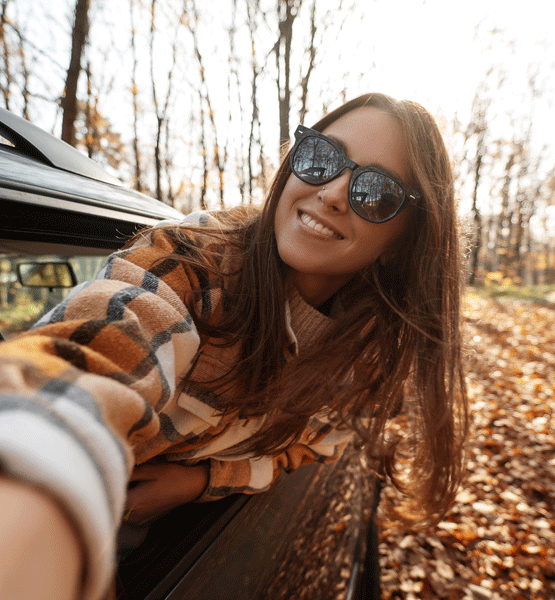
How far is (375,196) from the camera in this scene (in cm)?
136

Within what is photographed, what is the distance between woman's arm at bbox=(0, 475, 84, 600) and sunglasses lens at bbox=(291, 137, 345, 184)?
1250 millimetres

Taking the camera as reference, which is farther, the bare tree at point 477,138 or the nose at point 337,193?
the bare tree at point 477,138

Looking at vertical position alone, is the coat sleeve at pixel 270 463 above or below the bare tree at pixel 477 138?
below

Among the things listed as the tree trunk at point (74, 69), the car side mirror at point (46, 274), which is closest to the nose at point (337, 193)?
the car side mirror at point (46, 274)

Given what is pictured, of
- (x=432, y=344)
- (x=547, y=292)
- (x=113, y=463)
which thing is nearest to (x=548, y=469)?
(x=432, y=344)

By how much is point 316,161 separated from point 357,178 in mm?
174

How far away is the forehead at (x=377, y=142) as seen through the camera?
1367mm

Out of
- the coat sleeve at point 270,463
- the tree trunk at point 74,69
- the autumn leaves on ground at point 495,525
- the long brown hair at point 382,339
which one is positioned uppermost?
the tree trunk at point 74,69

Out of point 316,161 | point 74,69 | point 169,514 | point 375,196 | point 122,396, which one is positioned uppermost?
point 74,69

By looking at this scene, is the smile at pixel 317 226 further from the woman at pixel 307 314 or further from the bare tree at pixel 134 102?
the bare tree at pixel 134 102

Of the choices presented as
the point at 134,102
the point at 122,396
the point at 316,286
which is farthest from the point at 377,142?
the point at 134,102

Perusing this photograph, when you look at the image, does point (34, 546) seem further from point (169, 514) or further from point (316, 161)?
point (316, 161)

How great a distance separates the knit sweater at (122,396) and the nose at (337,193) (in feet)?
1.23

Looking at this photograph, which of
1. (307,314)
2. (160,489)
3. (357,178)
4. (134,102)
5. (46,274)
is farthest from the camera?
(134,102)
